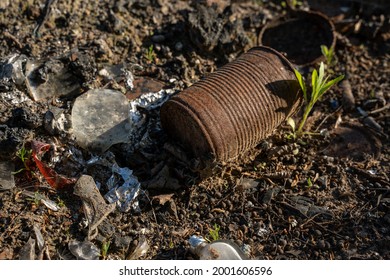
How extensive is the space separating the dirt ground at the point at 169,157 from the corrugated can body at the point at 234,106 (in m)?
0.20

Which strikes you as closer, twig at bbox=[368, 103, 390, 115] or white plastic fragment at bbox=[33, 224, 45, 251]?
white plastic fragment at bbox=[33, 224, 45, 251]

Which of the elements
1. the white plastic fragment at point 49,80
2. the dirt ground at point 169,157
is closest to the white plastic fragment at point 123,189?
the dirt ground at point 169,157

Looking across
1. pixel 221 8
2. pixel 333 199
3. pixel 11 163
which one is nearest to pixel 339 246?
pixel 333 199

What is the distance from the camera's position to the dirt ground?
12.6 ft

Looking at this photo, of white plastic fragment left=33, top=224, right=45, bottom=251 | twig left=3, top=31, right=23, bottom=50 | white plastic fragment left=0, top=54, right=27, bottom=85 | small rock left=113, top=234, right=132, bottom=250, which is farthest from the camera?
twig left=3, top=31, right=23, bottom=50

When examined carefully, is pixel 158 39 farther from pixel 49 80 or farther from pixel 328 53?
pixel 328 53

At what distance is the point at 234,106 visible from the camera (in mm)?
4047

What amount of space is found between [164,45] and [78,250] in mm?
2118

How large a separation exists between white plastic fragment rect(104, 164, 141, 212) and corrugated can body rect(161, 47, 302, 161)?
0.47m

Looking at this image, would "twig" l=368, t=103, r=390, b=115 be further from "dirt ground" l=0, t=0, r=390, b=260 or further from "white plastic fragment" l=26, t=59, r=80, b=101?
"white plastic fragment" l=26, t=59, r=80, b=101

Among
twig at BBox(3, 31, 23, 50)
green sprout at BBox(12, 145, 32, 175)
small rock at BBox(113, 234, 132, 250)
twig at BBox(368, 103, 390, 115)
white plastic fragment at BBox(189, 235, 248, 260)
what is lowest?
small rock at BBox(113, 234, 132, 250)

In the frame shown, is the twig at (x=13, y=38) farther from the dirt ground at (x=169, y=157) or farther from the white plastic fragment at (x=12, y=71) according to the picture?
the white plastic fragment at (x=12, y=71)

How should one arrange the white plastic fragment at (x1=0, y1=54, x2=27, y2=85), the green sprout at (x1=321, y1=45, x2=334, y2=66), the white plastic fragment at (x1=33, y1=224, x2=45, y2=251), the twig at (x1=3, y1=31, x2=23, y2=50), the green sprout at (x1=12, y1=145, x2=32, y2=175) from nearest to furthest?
the white plastic fragment at (x1=33, y1=224, x2=45, y2=251)
the green sprout at (x1=12, y1=145, x2=32, y2=175)
the white plastic fragment at (x1=0, y1=54, x2=27, y2=85)
the twig at (x1=3, y1=31, x2=23, y2=50)
the green sprout at (x1=321, y1=45, x2=334, y2=66)

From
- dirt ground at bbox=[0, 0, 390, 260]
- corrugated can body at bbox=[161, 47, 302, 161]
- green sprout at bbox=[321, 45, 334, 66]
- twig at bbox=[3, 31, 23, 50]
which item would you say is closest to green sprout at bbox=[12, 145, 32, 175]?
dirt ground at bbox=[0, 0, 390, 260]
